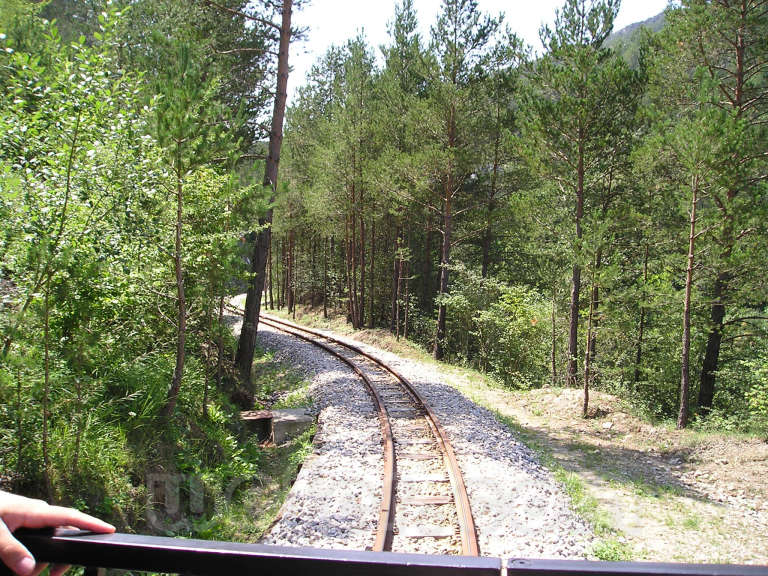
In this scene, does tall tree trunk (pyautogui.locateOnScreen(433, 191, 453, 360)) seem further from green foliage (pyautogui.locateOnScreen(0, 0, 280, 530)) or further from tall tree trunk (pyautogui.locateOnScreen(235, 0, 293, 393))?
green foliage (pyautogui.locateOnScreen(0, 0, 280, 530))

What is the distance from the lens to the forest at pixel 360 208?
5.14 meters

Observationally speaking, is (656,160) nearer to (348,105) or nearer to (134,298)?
(134,298)

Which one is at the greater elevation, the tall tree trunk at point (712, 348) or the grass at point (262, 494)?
the tall tree trunk at point (712, 348)

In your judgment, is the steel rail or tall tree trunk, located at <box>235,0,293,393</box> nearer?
the steel rail

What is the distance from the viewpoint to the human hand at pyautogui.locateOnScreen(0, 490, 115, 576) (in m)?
1.06

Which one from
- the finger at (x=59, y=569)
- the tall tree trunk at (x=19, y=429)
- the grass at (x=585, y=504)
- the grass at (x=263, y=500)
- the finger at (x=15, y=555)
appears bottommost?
the grass at (x=263, y=500)

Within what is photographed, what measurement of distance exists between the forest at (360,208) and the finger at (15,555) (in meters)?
4.19

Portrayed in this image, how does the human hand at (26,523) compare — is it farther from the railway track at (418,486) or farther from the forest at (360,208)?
the railway track at (418,486)

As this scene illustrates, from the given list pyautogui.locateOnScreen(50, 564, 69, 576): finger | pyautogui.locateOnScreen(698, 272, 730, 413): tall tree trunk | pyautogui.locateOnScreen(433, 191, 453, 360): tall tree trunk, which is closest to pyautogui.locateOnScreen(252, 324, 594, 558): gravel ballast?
pyautogui.locateOnScreen(50, 564, 69, 576): finger

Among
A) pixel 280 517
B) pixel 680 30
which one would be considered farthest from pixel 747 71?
pixel 280 517

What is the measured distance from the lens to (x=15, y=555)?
107 centimetres

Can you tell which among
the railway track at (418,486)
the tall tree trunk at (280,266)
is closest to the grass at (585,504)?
the railway track at (418,486)

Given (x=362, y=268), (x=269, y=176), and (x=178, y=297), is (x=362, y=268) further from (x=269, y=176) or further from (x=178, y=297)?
(x=178, y=297)

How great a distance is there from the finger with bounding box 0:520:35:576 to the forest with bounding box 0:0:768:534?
165 inches
